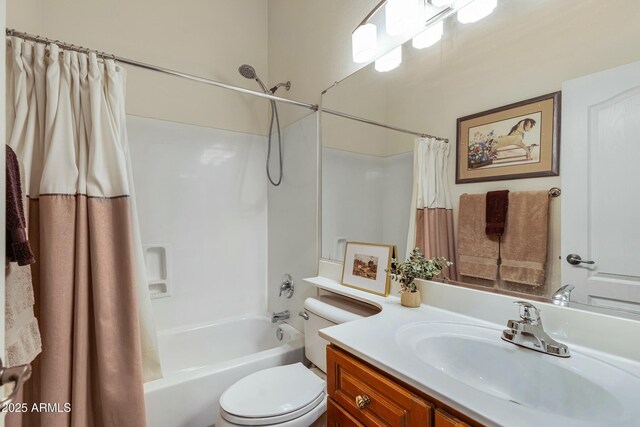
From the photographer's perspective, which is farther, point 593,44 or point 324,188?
point 324,188

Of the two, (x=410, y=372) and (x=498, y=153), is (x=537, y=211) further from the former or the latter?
(x=410, y=372)

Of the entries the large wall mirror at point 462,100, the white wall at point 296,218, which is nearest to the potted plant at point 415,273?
the large wall mirror at point 462,100

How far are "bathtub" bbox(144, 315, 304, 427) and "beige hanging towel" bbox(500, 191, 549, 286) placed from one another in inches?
47.1

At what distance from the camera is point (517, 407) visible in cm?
55

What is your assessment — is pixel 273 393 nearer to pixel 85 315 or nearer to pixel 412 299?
pixel 412 299

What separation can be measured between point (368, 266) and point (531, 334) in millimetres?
716

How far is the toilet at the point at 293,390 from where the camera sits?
1089mm

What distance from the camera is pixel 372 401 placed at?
759 mm

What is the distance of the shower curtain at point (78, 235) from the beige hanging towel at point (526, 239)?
1463mm

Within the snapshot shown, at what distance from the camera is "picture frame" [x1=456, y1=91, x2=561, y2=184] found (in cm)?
89

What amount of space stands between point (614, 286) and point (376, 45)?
137cm

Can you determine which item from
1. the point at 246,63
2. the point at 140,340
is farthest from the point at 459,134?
the point at 246,63

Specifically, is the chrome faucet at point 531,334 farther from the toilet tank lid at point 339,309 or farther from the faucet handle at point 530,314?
the toilet tank lid at point 339,309

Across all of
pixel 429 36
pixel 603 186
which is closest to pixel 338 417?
pixel 603 186
